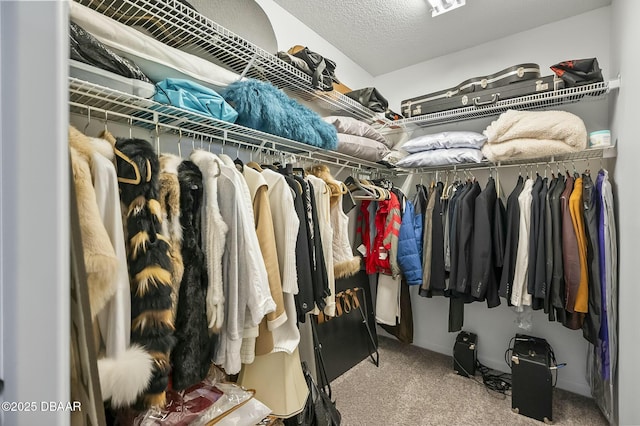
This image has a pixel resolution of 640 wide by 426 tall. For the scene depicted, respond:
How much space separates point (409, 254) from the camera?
7.47ft

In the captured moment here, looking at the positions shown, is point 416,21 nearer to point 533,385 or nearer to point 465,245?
point 465,245

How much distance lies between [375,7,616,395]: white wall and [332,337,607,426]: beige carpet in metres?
0.28

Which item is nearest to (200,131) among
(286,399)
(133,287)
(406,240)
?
(133,287)

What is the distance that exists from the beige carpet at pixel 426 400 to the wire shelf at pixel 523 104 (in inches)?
81.1

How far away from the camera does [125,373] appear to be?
2.57 ft

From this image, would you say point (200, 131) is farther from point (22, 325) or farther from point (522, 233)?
point (522, 233)

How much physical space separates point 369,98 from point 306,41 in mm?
684

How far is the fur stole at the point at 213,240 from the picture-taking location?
43.7 inches

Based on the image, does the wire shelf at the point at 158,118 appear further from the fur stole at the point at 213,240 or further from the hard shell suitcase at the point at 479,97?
the hard shell suitcase at the point at 479,97

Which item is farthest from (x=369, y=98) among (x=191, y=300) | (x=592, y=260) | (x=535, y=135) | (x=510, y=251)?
(x=191, y=300)

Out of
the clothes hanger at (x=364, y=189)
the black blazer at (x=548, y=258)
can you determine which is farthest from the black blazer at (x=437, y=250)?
the black blazer at (x=548, y=258)

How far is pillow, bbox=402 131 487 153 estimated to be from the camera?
2.19 metres

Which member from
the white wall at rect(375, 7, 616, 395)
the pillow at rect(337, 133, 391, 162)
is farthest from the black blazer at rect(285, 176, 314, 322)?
the white wall at rect(375, 7, 616, 395)

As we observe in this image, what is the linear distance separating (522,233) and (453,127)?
1.19m
